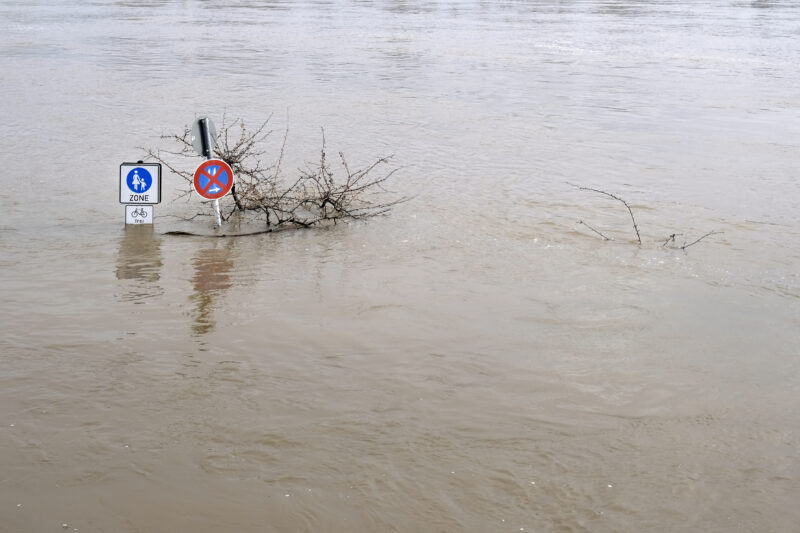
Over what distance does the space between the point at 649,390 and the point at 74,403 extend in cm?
376

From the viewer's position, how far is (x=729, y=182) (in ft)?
43.6

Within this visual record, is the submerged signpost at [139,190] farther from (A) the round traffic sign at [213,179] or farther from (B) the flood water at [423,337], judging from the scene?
(A) the round traffic sign at [213,179]

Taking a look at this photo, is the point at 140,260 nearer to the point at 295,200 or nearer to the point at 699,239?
the point at 295,200

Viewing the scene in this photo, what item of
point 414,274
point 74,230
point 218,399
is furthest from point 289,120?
point 218,399

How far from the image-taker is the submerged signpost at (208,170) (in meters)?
9.55

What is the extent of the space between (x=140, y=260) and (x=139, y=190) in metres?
0.83

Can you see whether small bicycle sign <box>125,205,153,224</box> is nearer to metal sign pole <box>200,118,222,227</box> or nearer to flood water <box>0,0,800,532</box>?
flood water <box>0,0,800,532</box>

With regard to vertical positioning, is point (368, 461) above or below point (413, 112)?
below

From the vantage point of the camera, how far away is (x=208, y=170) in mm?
9570

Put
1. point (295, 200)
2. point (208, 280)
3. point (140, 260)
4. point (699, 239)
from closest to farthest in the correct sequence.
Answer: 1. point (208, 280)
2. point (140, 260)
3. point (699, 239)
4. point (295, 200)

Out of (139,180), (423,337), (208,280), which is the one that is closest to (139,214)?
(139,180)

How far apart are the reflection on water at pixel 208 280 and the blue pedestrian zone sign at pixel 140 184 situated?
76cm

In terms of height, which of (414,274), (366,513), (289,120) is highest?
(289,120)

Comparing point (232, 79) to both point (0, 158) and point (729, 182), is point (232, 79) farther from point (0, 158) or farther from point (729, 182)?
point (729, 182)
